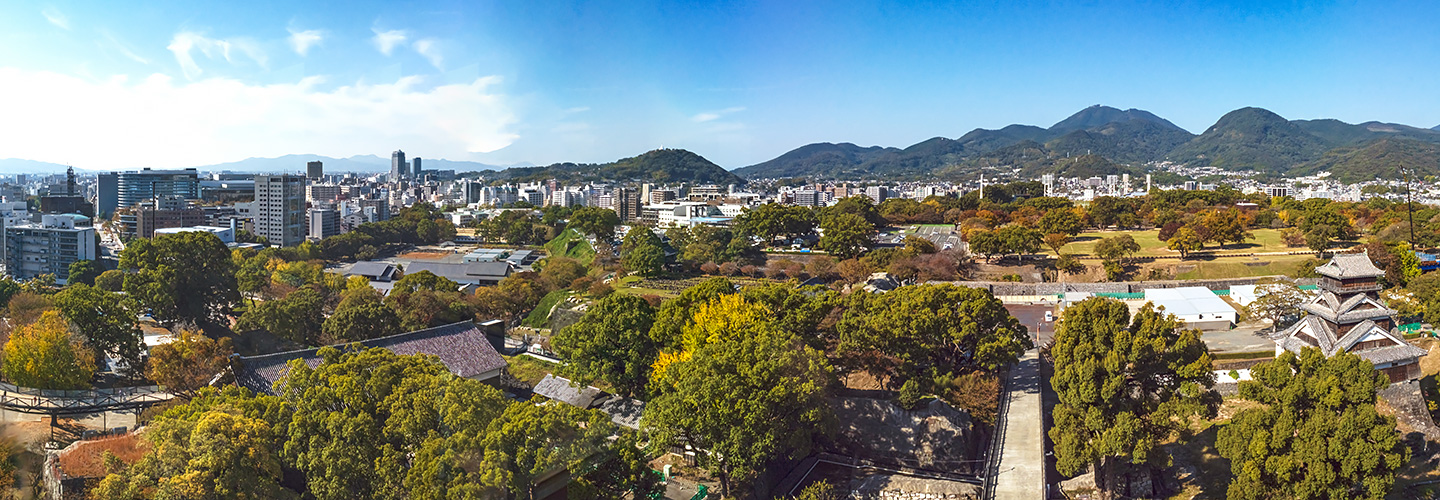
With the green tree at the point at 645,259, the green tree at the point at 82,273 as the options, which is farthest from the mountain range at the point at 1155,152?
the green tree at the point at 82,273

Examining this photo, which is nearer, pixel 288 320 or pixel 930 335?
pixel 930 335

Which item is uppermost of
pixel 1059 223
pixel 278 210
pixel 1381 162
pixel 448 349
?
pixel 1381 162

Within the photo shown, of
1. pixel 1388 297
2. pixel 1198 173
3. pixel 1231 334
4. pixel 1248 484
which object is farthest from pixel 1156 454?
pixel 1198 173

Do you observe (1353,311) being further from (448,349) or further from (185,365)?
(185,365)

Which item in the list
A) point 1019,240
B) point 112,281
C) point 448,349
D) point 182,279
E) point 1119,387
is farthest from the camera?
point 1019,240

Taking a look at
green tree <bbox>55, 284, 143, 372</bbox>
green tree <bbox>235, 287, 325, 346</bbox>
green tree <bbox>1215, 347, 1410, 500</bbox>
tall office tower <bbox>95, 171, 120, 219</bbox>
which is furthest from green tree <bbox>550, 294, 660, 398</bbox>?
tall office tower <bbox>95, 171, 120, 219</bbox>

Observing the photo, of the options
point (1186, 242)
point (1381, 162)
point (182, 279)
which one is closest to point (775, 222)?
point (1186, 242)

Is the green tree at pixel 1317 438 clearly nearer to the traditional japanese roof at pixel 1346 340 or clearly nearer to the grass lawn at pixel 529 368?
the traditional japanese roof at pixel 1346 340

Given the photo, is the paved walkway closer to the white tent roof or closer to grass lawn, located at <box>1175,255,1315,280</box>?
the white tent roof
